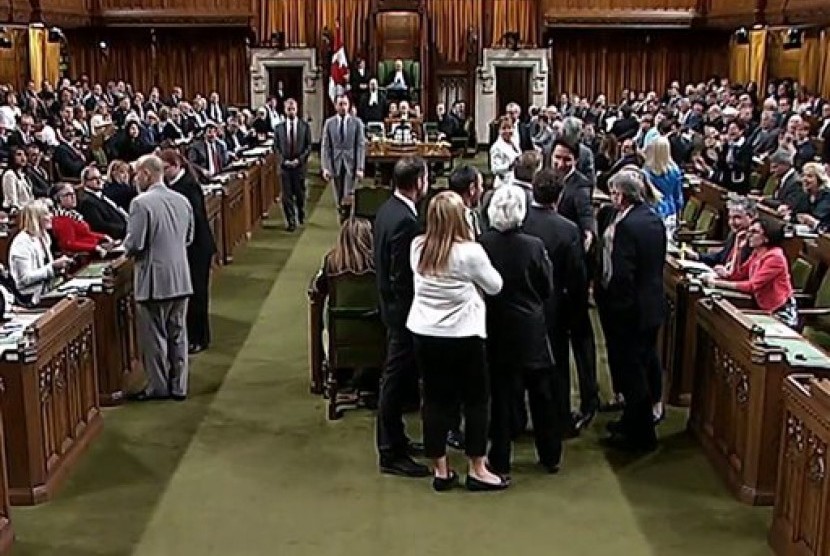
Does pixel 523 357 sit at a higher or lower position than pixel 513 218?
lower

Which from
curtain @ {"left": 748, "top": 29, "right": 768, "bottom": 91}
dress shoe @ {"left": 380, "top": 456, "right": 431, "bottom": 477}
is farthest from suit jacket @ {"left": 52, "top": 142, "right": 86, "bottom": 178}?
curtain @ {"left": 748, "top": 29, "right": 768, "bottom": 91}

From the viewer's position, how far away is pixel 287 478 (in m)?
5.61

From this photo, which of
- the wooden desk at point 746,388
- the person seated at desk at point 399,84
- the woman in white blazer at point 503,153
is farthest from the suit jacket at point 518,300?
the person seated at desk at point 399,84

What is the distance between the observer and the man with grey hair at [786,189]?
855cm

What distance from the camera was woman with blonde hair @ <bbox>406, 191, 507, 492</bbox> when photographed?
4.90 metres

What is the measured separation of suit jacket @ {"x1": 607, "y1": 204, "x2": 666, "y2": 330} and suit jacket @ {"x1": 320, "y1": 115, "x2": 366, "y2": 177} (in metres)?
7.07

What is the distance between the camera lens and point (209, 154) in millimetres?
11969

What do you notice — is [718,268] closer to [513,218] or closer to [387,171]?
[513,218]

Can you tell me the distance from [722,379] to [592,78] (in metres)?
17.2

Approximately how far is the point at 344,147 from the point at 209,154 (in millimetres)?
1518

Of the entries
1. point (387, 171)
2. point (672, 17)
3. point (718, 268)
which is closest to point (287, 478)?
point (718, 268)

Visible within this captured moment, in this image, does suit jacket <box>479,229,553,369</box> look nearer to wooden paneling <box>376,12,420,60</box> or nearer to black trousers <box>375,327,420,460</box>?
black trousers <box>375,327,420,460</box>

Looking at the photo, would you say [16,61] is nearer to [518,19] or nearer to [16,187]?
[518,19]

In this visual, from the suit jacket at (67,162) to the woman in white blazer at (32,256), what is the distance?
6187 mm
